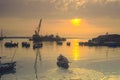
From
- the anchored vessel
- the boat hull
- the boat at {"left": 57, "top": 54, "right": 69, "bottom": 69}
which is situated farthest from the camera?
the anchored vessel

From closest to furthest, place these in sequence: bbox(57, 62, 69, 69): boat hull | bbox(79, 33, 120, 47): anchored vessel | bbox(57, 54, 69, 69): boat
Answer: bbox(57, 62, 69, 69): boat hull → bbox(57, 54, 69, 69): boat → bbox(79, 33, 120, 47): anchored vessel

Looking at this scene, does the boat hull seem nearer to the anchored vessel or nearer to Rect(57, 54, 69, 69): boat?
Rect(57, 54, 69, 69): boat

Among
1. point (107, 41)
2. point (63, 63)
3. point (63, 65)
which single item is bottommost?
point (63, 65)

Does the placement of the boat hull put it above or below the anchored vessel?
below

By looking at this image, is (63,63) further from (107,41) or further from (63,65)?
(107,41)

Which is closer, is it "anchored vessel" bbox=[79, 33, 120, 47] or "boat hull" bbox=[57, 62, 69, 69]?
"boat hull" bbox=[57, 62, 69, 69]

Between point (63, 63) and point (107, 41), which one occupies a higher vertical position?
point (107, 41)

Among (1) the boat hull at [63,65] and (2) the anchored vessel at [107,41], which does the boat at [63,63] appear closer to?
(1) the boat hull at [63,65]

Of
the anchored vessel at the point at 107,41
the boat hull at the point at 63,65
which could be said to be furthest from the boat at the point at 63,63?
the anchored vessel at the point at 107,41

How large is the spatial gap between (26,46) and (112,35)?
178ft

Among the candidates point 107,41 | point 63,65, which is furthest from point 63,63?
point 107,41

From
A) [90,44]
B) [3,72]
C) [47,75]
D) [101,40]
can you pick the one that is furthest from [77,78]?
[101,40]

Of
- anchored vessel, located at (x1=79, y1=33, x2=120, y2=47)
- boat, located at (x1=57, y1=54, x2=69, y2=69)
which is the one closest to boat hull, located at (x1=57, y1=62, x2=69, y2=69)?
boat, located at (x1=57, y1=54, x2=69, y2=69)

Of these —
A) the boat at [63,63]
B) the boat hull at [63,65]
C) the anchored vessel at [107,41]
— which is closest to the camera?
the boat hull at [63,65]
